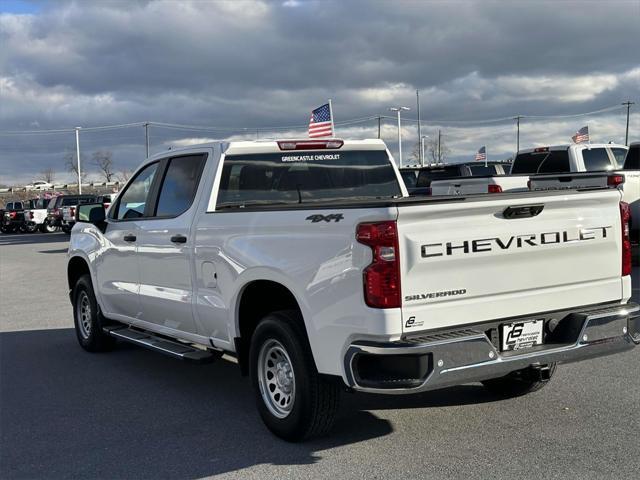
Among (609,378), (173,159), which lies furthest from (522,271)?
(173,159)

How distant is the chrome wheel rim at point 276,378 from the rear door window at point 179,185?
1.55 m

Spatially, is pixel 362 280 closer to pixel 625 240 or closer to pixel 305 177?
pixel 625 240

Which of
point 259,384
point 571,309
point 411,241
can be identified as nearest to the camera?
point 411,241

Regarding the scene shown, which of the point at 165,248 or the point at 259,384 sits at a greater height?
the point at 165,248

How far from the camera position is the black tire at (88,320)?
7566mm

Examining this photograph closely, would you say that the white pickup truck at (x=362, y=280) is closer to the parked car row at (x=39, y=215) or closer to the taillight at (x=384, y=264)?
the taillight at (x=384, y=264)

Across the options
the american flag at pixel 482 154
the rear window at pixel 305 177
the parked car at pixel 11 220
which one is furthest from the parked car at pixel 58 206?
the rear window at pixel 305 177

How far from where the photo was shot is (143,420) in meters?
5.29

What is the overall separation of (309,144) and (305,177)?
313 mm

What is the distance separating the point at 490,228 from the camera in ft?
13.4

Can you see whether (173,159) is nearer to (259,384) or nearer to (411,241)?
(259,384)

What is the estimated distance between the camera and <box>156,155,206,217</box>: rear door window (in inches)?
226

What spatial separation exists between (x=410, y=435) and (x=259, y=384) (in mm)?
1101

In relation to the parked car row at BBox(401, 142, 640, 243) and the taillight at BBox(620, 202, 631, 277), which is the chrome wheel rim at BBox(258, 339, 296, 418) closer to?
the taillight at BBox(620, 202, 631, 277)
